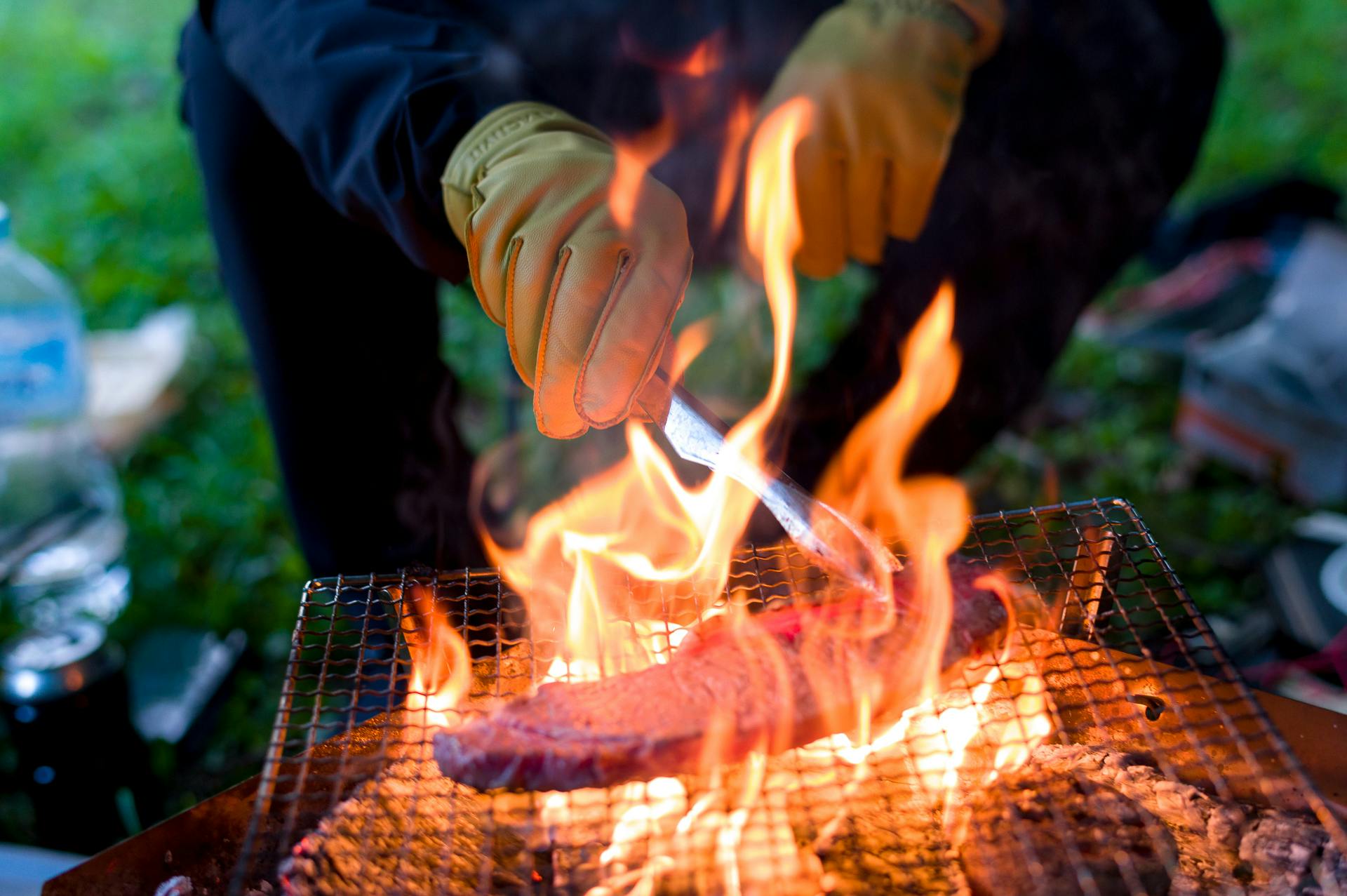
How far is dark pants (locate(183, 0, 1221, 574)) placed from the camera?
3172 mm

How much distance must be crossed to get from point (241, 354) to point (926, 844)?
16.0ft

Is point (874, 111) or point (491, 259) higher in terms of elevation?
point (874, 111)

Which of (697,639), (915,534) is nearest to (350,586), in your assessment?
(697,639)

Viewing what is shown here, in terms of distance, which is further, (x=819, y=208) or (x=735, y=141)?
(x=735, y=141)

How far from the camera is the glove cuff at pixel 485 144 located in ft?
7.13

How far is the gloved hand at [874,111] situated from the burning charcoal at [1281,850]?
182 cm

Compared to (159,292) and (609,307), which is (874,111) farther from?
(159,292)

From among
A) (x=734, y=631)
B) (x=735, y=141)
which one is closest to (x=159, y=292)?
(x=735, y=141)

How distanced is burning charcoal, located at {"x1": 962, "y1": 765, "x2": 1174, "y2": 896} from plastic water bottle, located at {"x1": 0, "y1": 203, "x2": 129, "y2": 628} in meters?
3.33

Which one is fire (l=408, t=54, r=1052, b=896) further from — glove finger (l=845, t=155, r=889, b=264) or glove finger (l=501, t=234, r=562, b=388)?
glove finger (l=845, t=155, r=889, b=264)

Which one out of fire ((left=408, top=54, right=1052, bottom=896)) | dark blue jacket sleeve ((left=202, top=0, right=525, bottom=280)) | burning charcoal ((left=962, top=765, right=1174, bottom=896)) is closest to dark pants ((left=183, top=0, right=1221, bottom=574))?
dark blue jacket sleeve ((left=202, top=0, right=525, bottom=280))

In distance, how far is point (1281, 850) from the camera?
1760 millimetres

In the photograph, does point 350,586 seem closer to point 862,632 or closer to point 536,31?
point 862,632

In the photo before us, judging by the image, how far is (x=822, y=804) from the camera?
1.79m
